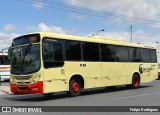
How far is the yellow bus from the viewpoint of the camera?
17.8 m

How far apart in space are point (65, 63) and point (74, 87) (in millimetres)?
1474

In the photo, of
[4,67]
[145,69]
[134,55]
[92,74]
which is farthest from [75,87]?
[4,67]

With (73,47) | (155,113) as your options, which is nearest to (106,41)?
(73,47)

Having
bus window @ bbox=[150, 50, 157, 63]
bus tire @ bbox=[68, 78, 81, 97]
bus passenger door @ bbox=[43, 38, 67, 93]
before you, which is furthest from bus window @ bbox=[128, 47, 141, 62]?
bus passenger door @ bbox=[43, 38, 67, 93]

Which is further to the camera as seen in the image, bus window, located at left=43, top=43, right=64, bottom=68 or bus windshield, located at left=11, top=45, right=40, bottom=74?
bus window, located at left=43, top=43, right=64, bottom=68

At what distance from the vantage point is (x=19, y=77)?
60.1ft

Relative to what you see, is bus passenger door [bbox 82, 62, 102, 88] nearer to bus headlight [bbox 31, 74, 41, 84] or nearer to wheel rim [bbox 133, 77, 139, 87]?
bus headlight [bbox 31, 74, 41, 84]

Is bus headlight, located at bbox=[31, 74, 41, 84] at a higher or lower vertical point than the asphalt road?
higher

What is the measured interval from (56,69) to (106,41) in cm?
555

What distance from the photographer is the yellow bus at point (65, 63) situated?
701 inches

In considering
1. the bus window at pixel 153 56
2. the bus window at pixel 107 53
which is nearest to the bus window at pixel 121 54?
the bus window at pixel 107 53

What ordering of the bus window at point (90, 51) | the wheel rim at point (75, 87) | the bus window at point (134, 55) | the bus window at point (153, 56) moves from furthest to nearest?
the bus window at point (153, 56)
the bus window at point (134, 55)
the bus window at point (90, 51)
the wheel rim at point (75, 87)

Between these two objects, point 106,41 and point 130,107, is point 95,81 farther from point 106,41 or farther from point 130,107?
point 130,107

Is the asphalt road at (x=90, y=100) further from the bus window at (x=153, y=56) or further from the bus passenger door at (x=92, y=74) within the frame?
the bus window at (x=153, y=56)
